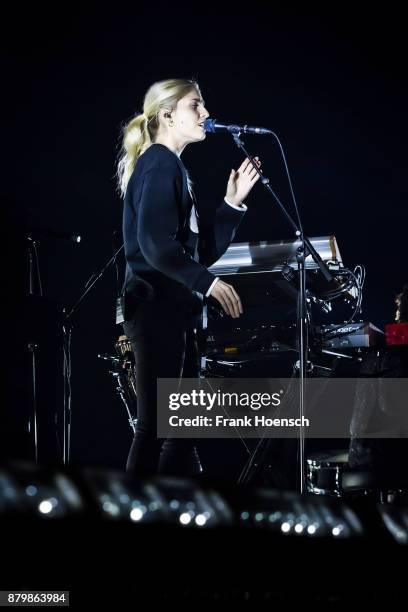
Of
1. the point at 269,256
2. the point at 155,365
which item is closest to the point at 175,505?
the point at 155,365

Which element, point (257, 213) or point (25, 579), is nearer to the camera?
point (25, 579)

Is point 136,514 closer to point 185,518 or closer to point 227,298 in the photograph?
point 185,518

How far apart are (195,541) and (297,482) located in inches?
95.1

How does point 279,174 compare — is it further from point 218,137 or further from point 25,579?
point 25,579

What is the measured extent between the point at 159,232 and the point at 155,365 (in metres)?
0.35

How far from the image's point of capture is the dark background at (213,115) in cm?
405

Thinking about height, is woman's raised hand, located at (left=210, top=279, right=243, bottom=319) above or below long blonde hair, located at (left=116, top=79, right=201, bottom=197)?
below

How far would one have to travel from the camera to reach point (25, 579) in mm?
271

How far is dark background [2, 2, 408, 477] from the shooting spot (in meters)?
4.05

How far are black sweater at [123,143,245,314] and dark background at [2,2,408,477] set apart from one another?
222cm

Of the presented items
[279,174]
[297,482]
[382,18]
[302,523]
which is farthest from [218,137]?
[302,523]

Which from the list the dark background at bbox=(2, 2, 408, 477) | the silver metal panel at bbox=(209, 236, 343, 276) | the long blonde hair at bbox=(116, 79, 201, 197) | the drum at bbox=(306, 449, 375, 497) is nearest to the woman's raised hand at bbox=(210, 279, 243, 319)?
the long blonde hair at bbox=(116, 79, 201, 197)

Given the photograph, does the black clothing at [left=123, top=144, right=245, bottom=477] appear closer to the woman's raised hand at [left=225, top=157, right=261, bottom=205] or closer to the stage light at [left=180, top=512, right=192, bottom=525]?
the woman's raised hand at [left=225, top=157, right=261, bottom=205]

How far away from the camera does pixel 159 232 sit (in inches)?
70.1
